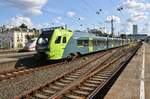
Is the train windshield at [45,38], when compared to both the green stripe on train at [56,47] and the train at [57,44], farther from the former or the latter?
the green stripe on train at [56,47]

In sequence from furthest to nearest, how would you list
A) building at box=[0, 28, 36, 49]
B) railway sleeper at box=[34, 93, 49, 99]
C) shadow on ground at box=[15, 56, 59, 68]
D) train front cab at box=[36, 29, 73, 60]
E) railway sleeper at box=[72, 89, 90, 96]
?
1. building at box=[0, 28, 36, 49]
2. shadow on ground at box=[15, 56, 59, 68]
3. train front cab at box=[36, 29, 73, 60]
4. railway sleeper at box=[72, 89, 90, 96]
5. railway sleeper at box=[34, 93, 49, 99]

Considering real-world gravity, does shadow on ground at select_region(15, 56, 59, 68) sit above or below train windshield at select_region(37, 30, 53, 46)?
below

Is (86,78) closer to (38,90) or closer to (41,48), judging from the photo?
(38,90)

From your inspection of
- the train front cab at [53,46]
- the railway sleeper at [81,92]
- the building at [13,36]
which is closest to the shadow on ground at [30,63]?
the train front cab at [53,46]

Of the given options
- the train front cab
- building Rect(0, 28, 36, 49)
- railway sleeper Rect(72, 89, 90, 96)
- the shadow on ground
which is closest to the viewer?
railway sleeper Rect(72, 89, 90, 96)

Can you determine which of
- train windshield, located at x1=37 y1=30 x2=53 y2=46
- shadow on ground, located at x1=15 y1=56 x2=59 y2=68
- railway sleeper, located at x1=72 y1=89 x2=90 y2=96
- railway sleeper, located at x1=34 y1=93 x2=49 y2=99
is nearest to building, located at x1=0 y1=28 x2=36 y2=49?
shadow on ground, located at x1=15 y1=56 x2=59 y2=68

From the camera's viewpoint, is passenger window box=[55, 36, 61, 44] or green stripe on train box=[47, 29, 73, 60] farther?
passenger window box=[55, 36, 61, 44]

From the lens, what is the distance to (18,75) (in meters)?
16.2

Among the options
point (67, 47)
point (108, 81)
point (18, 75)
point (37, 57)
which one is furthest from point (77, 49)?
point (108, 81)

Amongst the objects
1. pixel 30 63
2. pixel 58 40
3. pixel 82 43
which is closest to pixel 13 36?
pixel 82 43

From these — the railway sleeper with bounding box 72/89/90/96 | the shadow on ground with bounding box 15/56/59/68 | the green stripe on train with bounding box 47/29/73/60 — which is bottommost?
the railway sleeper with bounding box 72/89/90/96

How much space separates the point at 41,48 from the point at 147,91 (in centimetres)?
1309

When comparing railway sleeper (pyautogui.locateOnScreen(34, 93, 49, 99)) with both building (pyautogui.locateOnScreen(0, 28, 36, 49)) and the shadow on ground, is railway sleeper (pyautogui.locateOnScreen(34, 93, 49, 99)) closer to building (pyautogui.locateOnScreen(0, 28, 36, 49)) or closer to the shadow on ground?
the shadow on ground

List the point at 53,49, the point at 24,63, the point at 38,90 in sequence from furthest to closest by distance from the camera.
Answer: the point at 24,63 → the point at 53,49 → the point at 38,90
